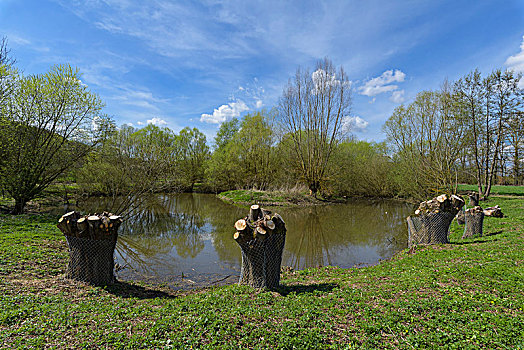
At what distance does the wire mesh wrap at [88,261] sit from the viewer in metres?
5.24

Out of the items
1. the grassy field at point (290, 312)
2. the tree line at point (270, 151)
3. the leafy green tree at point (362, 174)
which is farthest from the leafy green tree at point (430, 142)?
the grassy field at point (290, 312)

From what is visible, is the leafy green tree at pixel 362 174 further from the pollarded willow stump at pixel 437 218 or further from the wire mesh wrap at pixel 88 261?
the wire mesh wrap at pixel 88 261

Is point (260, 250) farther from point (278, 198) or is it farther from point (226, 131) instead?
point (226, 131)

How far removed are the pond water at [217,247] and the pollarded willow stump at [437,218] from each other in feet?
4.78

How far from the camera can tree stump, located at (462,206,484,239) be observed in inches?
364

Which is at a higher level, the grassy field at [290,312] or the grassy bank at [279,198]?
the grassy bank at [279,198]

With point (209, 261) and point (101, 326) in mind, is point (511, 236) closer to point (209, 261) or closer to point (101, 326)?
point (209, 261)

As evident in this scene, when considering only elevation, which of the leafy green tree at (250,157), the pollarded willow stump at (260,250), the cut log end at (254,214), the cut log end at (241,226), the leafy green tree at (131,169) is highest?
the leafy green tree at (250,157)

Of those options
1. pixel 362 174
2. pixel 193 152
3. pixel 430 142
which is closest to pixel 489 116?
pixel 430 142

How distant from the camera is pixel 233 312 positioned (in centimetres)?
375

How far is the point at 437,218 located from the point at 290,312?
6966mm

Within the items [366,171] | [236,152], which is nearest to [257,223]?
[236,152]

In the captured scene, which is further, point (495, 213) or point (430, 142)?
point (430, 142)

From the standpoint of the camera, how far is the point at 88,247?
5254mm
